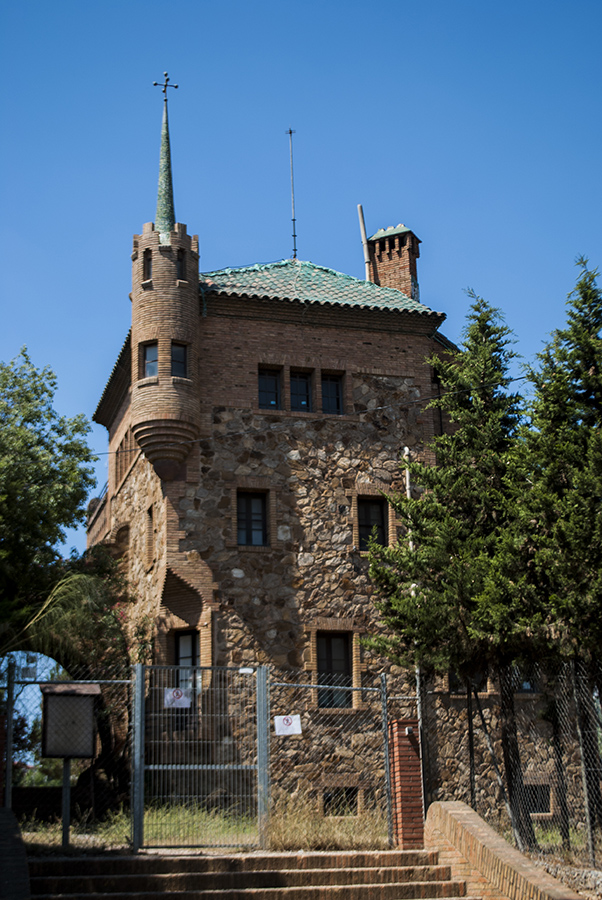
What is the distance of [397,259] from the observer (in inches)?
1107

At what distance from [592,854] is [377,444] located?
12.1 meters

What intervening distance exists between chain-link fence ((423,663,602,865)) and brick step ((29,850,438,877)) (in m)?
2.80

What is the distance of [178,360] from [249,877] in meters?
13.0

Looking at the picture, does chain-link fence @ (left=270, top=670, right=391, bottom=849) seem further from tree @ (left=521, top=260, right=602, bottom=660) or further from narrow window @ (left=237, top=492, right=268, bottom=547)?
tree @ (left=521, top=260, right=602, bottom=660)

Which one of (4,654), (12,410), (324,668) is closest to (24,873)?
→ (4,654)

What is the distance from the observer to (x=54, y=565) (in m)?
23.9

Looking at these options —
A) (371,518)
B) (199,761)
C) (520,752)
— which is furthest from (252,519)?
(520,752)

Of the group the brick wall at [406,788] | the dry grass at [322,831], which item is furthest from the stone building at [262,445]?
the dry grass at [322,831]

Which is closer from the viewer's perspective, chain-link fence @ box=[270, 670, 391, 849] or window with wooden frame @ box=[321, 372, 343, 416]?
chain-link fence @ box=[270, 670, 391, 849]

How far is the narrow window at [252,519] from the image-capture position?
74.4 ft

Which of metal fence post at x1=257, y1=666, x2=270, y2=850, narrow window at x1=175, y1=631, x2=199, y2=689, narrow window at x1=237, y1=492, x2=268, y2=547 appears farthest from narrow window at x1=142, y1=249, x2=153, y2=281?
metal fence post at x1=257, y1=666, x2=270, y2=850

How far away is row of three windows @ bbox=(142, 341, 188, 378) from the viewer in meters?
22.7

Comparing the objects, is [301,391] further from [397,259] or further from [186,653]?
[186,653]

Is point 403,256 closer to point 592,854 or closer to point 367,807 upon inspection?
point 367,807
